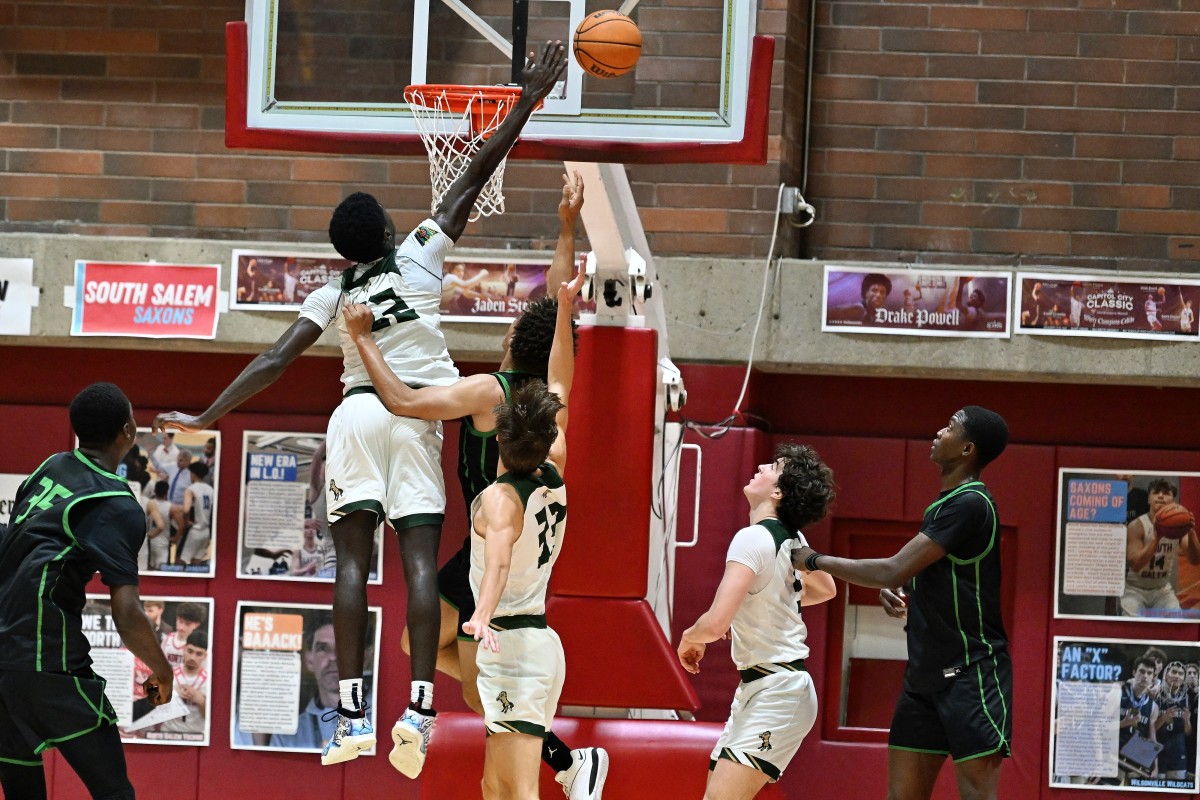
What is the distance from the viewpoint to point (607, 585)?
6.41m

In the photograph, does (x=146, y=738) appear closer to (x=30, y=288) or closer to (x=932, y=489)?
(x=30, y=288)

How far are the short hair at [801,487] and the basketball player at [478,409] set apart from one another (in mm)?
1040

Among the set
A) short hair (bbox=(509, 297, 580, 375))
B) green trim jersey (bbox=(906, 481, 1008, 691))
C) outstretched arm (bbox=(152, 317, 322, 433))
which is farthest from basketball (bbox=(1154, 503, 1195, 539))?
outstretched arm (bbox=(152, 317, 322, 433))

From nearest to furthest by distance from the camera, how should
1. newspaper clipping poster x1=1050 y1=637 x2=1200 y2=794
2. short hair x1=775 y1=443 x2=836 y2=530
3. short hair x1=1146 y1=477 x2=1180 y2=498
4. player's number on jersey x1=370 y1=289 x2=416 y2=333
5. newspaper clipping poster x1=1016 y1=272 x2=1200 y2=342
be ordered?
player's number on jersey x1=370 y1=289 x2=416 y2=333 < short hair x1=775 y1=443 x2=836 y2=530 < newspaper clipping poster x1=1016 y1=272 x2=1200 y2=342 < newspaper clipping poster x1=1050 y1=637 x2=1200 y2=794 < short hair x1=1146 y1=477 x2=1180 y2=498

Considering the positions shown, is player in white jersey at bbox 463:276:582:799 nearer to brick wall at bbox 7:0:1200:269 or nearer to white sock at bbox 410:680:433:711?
white sock at bbox 410:680:433:711

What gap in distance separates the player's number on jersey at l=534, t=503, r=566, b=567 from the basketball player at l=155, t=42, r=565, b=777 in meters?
0.45

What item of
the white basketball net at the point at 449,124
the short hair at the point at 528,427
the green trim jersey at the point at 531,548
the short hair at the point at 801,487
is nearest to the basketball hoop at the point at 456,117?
the white basketball net at the point at 449,124

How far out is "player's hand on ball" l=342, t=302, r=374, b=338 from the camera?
5645 millimetres

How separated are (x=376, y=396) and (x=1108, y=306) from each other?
14.8 ft

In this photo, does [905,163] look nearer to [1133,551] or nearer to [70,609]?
[1133,551]

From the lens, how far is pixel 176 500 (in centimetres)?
897

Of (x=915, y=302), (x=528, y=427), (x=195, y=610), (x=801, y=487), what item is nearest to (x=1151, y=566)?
(x=915, y=302)

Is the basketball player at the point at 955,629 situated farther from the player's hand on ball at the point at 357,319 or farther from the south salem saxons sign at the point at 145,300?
the south salem saxons sign at the point at 145,300

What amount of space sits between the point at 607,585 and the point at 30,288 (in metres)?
4.28
